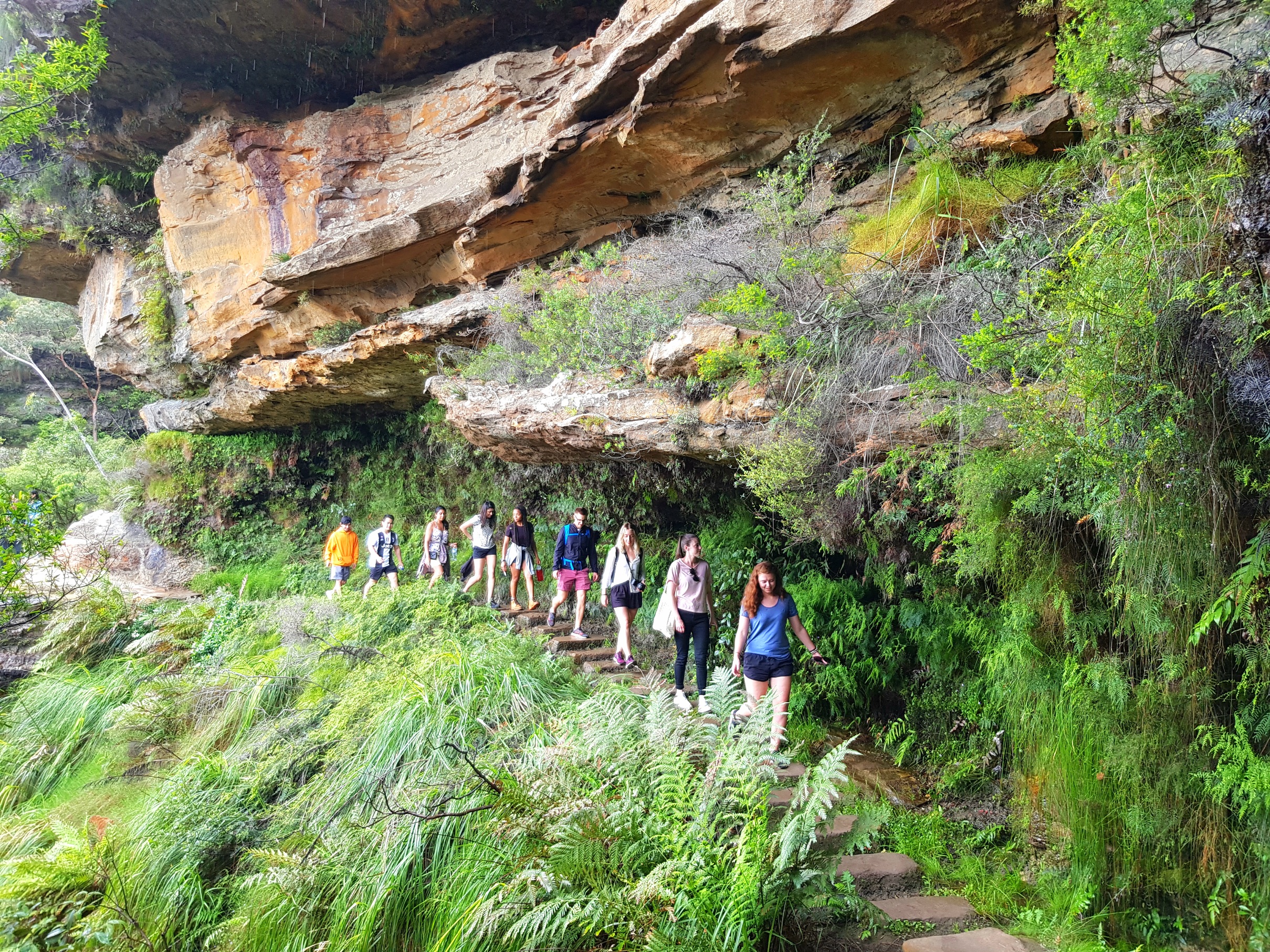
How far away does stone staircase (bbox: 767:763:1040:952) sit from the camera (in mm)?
3453

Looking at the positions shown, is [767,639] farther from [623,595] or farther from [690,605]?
[623,595]

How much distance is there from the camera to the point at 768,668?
196 inches

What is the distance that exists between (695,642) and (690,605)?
35 centimetres

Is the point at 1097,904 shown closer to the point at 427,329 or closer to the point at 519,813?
the point at 519,813

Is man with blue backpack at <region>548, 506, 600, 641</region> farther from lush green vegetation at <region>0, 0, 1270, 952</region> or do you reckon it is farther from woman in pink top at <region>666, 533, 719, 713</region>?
woman in pink top at <region>666, 533, 719, 713</region>

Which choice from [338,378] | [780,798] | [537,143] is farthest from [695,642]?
[338,378]

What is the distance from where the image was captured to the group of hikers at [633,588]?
198 inches

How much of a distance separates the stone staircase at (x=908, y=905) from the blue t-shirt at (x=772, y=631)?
1.00m

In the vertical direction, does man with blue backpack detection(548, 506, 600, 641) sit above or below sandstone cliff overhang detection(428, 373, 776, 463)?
below

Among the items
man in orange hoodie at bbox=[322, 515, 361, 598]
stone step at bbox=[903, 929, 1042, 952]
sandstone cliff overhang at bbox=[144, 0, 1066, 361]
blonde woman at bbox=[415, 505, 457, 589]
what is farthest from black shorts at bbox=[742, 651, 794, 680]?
man in orange hoodie at bbox=[322, 515, 361, 598]

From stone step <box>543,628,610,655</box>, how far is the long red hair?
3151 millimetres

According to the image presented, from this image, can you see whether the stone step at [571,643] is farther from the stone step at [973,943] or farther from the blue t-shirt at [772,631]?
the stone step at [973,943]

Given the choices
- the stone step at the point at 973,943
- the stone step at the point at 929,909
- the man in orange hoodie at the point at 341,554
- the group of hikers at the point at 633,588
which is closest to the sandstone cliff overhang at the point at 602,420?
the group of hikers at the point at 633,588

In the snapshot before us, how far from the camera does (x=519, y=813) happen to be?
3.75 meters
